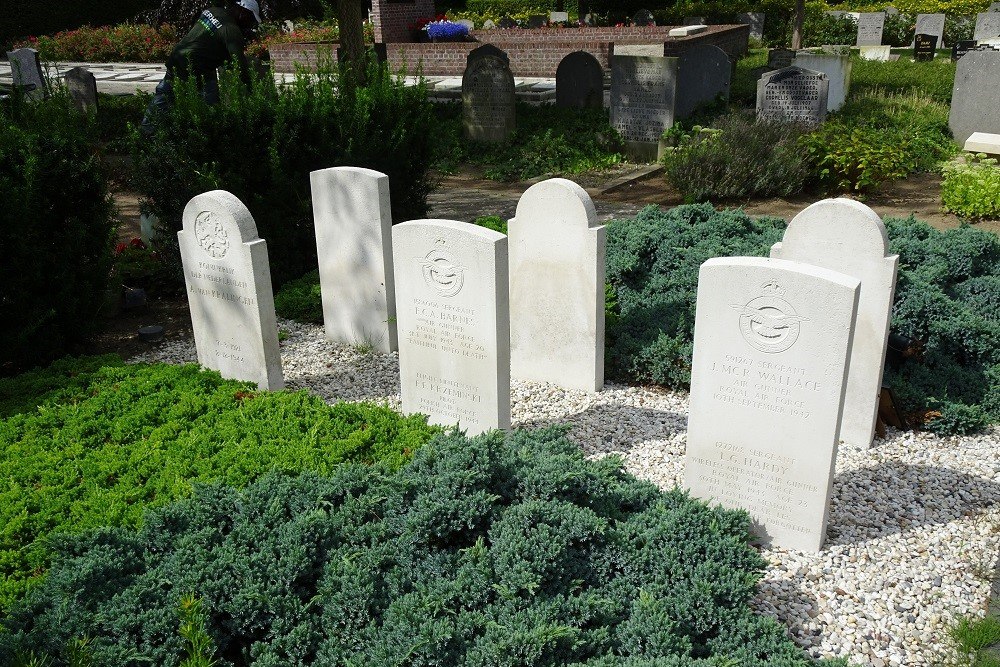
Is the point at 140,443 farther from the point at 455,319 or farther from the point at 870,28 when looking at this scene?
the point at 870,28

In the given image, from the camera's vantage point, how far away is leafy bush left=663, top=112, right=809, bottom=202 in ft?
36.4

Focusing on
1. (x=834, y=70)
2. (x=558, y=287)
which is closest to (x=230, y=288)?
(x=558, y=287)

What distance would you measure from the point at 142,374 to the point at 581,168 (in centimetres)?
887

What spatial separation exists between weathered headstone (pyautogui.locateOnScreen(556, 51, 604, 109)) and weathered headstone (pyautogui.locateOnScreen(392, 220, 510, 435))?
11313mm

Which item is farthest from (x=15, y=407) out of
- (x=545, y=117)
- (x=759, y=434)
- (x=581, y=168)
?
(x=545, y=117)

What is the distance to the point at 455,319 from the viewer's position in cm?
530

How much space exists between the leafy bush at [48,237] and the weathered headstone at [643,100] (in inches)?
351

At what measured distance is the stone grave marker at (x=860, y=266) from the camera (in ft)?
17.0

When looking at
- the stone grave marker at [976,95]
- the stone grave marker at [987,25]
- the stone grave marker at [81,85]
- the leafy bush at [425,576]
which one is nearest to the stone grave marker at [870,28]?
the stone grave marker at [987,25]

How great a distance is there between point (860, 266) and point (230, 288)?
422 cm

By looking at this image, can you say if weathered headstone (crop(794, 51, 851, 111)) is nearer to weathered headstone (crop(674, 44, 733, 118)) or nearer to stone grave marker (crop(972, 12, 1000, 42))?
weathered headstone (crop(674, 44, 733, 118))

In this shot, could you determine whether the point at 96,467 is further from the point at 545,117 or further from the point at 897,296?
the point at 545,117

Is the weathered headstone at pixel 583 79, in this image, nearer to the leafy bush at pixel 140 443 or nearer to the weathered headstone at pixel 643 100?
the weathered headstone at pixel 643 100

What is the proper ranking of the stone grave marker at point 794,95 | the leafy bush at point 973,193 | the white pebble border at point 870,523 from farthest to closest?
the stone grave marker at point 794,95
the leafy bush at point 973,193
the white pebble border at point 870,523
